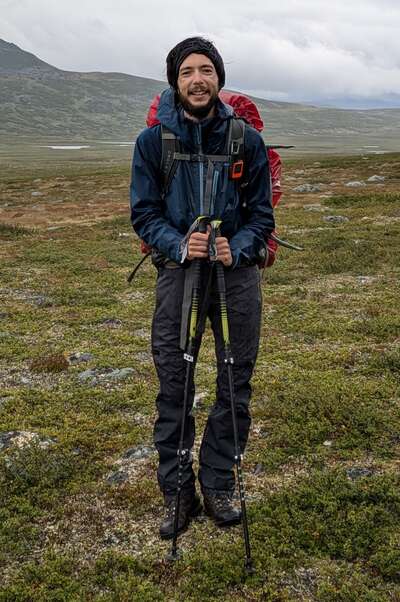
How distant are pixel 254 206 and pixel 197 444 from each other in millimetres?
3900

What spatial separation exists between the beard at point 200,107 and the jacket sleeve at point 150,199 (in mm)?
375

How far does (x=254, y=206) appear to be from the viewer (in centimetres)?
579

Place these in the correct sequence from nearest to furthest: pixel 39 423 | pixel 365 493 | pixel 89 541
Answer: pixel 89 541, pixel 365 493, pixel 39 423

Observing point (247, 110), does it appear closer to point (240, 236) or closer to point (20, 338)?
point (240, 236)

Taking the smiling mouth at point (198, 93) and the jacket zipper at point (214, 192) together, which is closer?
the smiling mouth at point (198, 93)

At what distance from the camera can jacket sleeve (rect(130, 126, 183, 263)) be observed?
17.9ft

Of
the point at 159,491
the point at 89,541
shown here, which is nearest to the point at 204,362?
the point at 159,491

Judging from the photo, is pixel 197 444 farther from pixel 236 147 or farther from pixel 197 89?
pixel 197 89

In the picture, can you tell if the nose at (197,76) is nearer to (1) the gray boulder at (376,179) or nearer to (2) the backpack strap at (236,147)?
(2) the backpack strap at (236,147)

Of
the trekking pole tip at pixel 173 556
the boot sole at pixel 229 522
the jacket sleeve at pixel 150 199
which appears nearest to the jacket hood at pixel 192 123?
the jacket sleeve at pixel 150 199

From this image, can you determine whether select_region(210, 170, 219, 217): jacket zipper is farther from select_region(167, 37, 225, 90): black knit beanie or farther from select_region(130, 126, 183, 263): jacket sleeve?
select_region(167, 37, 225, 90): black knit beanie

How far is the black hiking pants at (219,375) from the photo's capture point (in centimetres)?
580

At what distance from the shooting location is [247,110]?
19.1ft

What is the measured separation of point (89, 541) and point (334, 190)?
3829 cm
